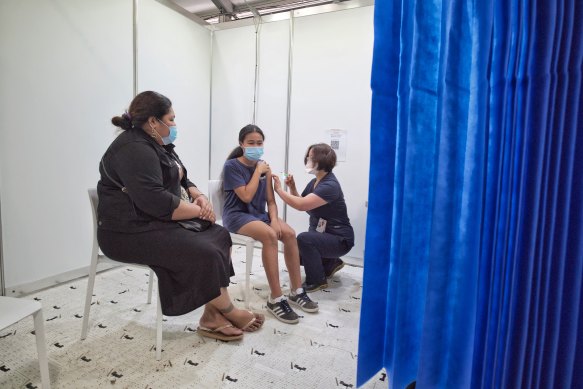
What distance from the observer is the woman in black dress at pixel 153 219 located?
149 cm

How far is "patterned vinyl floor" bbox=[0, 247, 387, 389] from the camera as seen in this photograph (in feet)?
4.59

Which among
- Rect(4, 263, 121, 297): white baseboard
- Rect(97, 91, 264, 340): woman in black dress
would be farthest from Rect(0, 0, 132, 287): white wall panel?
Rect(97, 91, 264, 340): woman in black dress

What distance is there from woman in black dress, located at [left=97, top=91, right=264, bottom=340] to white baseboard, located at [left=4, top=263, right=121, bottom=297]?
96 centimetres

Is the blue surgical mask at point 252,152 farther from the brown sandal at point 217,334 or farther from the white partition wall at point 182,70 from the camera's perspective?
the white partition wall at point 182,70

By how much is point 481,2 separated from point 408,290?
21.4 inches

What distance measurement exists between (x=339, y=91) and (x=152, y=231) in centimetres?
207

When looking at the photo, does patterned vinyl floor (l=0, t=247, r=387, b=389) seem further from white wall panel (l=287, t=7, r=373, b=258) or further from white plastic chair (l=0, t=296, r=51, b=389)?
white wall panel (l=287, t=7, r=373, b=258)

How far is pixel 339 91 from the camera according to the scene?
9.68 feet

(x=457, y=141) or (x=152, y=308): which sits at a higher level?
(x=457, y=141)

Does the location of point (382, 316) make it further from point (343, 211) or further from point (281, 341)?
point (343, 211)

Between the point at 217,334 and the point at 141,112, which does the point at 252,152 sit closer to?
the point at 141,112

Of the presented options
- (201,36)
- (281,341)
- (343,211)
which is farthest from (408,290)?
(201,36)

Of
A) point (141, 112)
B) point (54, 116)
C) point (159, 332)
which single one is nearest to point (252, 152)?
point (141, 112)

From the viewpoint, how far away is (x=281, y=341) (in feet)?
5.67
